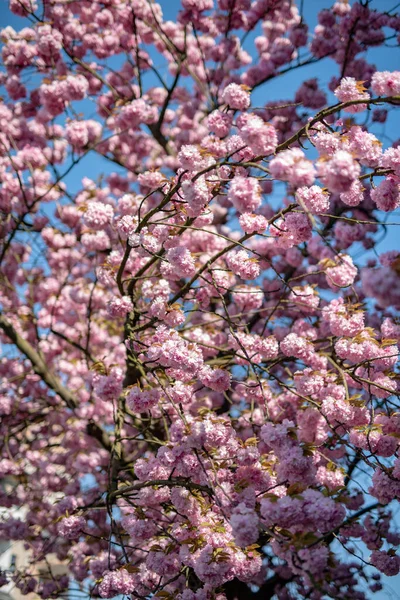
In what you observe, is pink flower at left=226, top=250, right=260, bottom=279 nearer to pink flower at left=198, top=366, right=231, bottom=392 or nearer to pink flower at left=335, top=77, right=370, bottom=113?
pink flower at left=198, top=366, right=231, bottom=392

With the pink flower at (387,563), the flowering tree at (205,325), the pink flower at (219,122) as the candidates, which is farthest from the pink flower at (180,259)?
the pink flower at (387,563)

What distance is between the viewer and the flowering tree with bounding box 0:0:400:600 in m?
2.57

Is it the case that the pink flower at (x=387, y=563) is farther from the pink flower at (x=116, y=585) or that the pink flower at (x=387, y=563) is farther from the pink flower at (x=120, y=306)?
the pink flower at (x=120, y=306)

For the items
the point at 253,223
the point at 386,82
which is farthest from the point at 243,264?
the point at 386,82

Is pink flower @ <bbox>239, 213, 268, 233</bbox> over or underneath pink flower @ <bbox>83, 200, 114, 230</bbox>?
underneath

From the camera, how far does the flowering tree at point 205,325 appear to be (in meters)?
2.57

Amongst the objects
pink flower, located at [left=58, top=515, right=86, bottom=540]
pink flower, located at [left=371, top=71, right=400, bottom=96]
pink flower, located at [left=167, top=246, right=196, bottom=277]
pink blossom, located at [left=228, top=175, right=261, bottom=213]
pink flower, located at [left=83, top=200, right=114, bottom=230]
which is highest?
pink flower, located at [left=83, top=200, right=114, bottom=230]

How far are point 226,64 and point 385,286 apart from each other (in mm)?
6230

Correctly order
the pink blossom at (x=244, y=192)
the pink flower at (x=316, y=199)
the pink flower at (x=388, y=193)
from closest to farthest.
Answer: the pink blossom at (x=244, y=192) < the pink flower at (x=316, y=199) < the pink flower at (x=388, y=193)

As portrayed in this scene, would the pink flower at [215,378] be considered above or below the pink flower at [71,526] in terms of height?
above

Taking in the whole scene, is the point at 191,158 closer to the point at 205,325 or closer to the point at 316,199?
the point at 316,199

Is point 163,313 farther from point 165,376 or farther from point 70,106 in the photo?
point 70,106

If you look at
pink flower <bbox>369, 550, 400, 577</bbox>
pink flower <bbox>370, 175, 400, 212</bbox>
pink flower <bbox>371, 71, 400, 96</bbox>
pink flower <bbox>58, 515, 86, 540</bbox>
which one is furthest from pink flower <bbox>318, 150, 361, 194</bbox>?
pink flower <bbox>58, 515, 86, 540</bbox>

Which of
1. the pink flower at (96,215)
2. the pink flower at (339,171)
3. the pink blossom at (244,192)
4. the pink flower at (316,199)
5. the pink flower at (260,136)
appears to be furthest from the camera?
the pink flower at (96,215)
